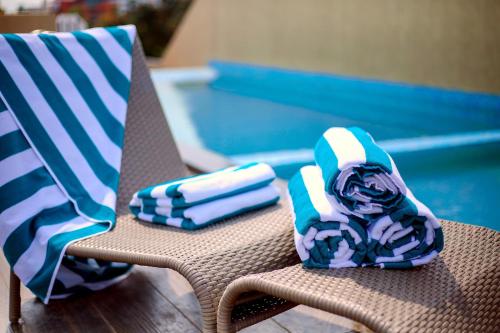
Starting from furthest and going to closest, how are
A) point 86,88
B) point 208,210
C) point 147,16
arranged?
1. point 147,16
2. point 86,88
3. point 208,210

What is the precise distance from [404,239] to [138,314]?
95 cm

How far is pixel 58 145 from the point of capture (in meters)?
2.06

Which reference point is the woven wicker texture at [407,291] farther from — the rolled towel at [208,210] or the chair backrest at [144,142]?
the chair backrest at [144,142]

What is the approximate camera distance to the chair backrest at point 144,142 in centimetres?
222

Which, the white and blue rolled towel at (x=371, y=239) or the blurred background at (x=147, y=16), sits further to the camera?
the blurred background at (x=147, y=16)

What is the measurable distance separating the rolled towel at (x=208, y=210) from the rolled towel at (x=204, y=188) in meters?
0.01

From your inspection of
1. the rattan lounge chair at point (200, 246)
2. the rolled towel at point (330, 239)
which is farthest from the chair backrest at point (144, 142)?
the rolled towel at point (330, 239)

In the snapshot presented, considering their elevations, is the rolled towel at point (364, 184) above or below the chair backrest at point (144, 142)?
above

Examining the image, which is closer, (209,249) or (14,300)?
(209,249)

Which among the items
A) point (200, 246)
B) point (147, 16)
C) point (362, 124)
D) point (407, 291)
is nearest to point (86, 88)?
point (200, 246)

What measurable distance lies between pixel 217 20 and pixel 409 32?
17.4 ft

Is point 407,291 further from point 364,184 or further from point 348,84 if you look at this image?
point 348,84

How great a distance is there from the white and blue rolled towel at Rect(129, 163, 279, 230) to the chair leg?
0.41m

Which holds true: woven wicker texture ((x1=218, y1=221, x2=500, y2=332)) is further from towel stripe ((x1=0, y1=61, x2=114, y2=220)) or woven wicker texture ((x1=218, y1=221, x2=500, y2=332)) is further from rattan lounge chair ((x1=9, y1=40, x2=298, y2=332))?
towel stripe ((x1=0, y1=61, x2=114, y2=220))
